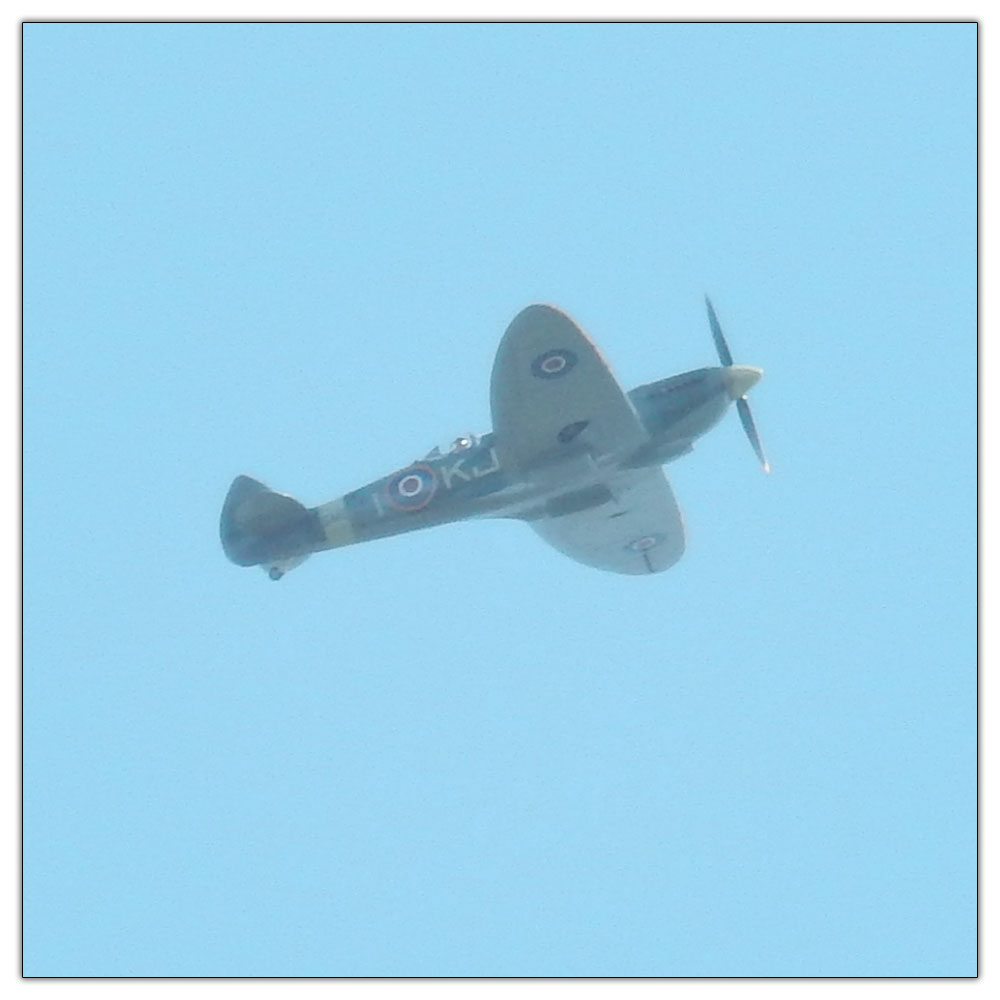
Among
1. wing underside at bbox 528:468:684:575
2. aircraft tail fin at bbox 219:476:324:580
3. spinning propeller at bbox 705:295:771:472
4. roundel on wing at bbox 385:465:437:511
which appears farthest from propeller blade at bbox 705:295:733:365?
aircraft tail fin at bbox 219:476:324:580

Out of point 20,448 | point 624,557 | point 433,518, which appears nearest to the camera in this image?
point 20,448

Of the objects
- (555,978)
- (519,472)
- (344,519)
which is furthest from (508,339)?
(555,978)

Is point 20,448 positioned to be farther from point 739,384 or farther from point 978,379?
point 978,379

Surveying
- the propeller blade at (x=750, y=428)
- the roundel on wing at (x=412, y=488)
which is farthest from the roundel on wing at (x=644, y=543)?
the roundel on wing at (x=412, y=488)

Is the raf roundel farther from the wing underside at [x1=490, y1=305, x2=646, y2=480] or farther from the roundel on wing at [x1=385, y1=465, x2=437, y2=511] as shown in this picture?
the roundel on wing at [x1=385, y1=465, x2=437, y2=511]

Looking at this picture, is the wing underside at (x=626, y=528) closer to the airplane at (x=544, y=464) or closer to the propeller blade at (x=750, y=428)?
the airplane at (x=544, y=464)

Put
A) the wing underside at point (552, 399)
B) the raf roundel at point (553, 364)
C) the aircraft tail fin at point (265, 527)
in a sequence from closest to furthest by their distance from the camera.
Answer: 1. the wing underside at point (552, 399)
2. the raf roundel at point (553, 364)
3. the aircraft tail fin at point (265, 527)

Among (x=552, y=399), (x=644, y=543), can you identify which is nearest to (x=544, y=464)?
(x=552, y=399)

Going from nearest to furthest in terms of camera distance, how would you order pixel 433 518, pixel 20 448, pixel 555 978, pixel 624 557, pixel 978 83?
pixel 555 978, pixel 20 448, pixel 978 83, pixel 433 518, pixel 624 557
